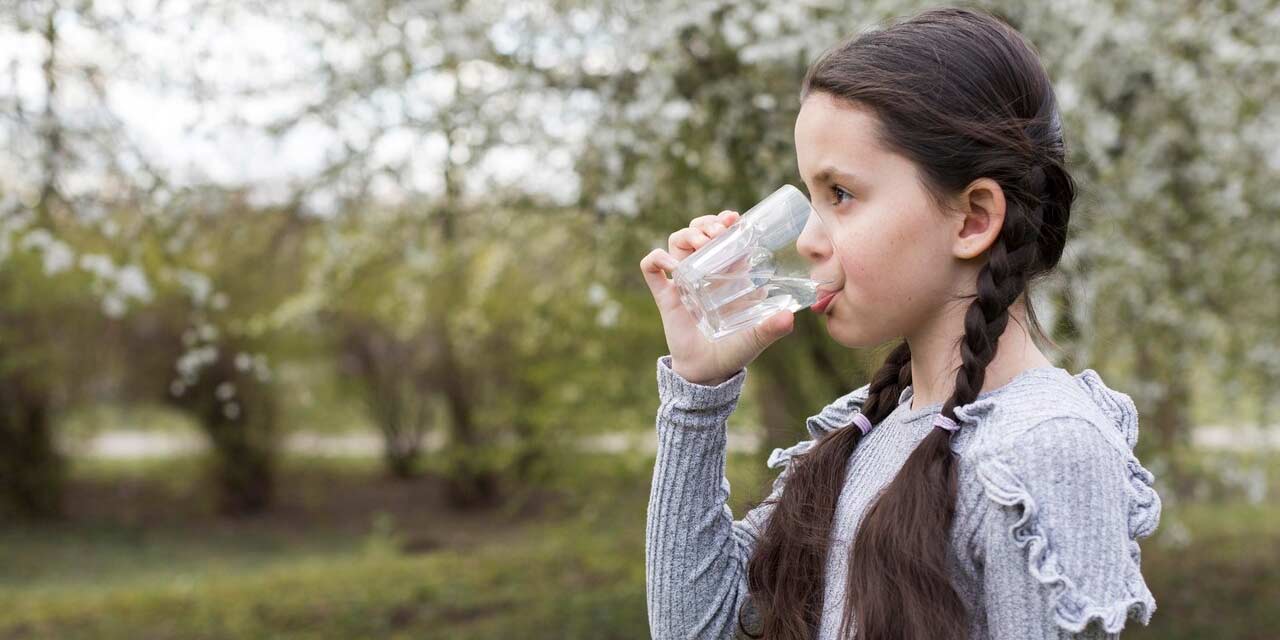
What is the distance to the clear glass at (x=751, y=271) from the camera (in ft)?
4.60

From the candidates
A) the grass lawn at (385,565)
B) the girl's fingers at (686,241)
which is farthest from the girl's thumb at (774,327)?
the grass lawn at (385,565)

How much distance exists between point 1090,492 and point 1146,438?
14.4ft

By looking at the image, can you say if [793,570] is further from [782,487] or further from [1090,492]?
[1090,492]

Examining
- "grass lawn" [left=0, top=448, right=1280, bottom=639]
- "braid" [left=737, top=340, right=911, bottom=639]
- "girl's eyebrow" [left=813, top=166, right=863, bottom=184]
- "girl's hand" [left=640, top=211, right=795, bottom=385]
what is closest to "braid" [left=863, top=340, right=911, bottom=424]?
"braid" [left=737, top=340, right=911, bottom=639]

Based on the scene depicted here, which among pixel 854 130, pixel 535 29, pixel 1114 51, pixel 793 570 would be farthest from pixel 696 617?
pixel 1114 51

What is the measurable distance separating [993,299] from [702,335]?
0.38 metres

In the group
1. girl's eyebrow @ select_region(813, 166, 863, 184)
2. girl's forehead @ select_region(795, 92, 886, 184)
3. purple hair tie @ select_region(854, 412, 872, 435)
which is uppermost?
girl's forehead @ select_region(795, 92, 886, 184)

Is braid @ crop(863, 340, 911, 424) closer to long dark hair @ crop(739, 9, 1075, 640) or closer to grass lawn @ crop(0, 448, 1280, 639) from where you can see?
long dark hair @ crop(739, 9, 1075, 640)

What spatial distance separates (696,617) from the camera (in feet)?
4.84

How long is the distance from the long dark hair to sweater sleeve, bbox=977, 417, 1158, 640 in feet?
0.25

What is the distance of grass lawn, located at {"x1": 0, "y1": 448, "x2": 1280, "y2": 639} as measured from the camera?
6.34 metres

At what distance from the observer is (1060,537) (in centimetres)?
112

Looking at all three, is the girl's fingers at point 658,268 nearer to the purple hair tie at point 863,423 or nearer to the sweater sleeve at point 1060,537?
the purple hair tie at point 863,423

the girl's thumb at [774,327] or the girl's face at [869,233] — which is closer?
the girl's face at [869,233]
